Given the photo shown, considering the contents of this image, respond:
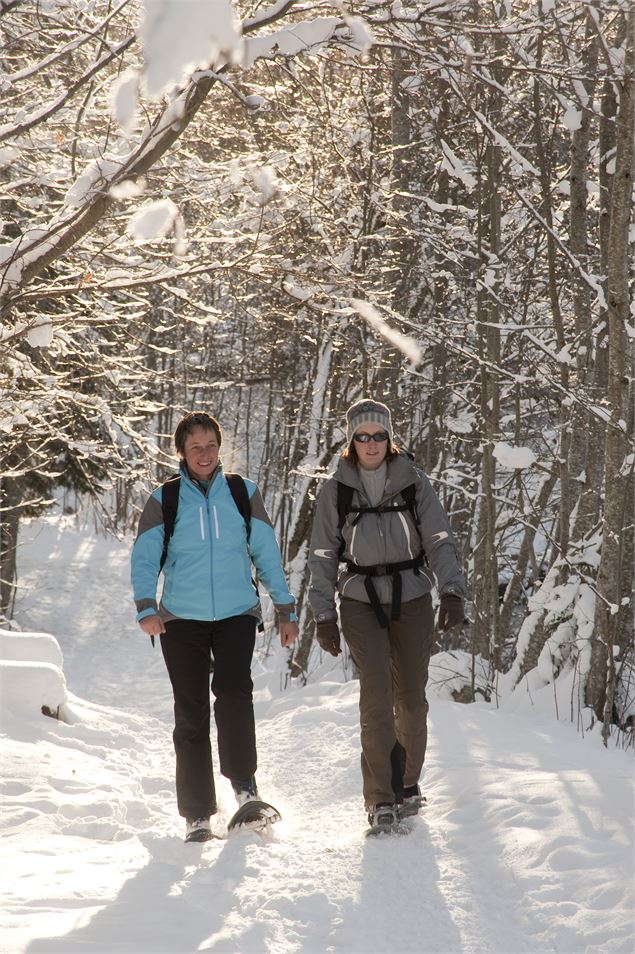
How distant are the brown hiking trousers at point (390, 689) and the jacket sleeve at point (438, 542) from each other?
0.64 feet

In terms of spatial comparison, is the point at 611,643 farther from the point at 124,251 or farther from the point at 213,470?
the point at 124,251

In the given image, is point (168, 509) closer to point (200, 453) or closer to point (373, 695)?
point (200, 453)

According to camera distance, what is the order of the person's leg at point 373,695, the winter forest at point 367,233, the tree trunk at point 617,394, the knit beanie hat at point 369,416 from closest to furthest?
the winter forest at point 367,233 < the person's leg at point 373,695 < the knit beanie hat at point 369,416 < the tree trunk at point 617,394

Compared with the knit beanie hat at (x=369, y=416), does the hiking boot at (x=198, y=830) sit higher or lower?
lower

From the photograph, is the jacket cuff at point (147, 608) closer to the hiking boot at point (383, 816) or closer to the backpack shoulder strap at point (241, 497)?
the backpack shoulder strap at point (241, 497)

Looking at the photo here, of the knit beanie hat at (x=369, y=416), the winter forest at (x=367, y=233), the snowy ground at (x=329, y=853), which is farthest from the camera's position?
the knit beanie hat at (x=369, y=416)

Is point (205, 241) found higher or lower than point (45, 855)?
higher

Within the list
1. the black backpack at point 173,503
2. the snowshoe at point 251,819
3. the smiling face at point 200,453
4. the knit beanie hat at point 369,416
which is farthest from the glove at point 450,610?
the smiling face at point 200,453

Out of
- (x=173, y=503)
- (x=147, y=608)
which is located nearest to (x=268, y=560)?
(x=173, y=503)

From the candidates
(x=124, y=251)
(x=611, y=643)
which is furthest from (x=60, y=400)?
(x=611, y=643)

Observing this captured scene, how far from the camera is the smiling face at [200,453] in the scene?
4.29 m

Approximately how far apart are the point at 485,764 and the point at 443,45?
3841 millimetres

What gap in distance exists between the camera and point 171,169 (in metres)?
5.57

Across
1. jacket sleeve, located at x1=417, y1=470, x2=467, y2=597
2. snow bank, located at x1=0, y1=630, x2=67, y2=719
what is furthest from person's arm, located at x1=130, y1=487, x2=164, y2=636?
snow bank, located at x1=0, y1=630, x2=67, y2=719
